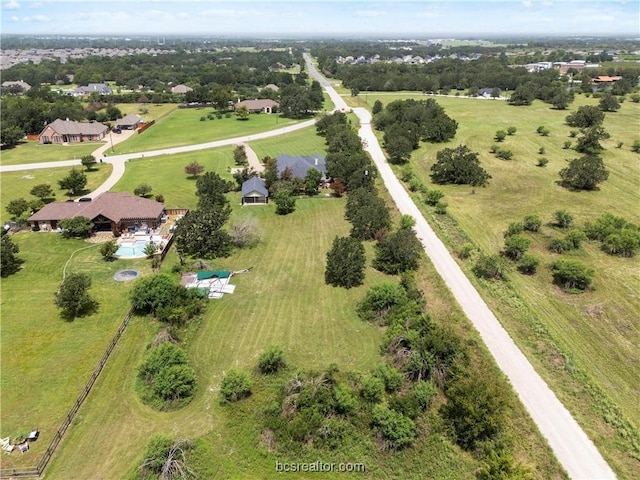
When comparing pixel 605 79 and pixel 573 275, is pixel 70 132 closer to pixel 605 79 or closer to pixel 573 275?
pixel 573 275

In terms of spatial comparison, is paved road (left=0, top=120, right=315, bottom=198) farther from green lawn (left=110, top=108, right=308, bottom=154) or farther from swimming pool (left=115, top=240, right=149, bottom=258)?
swimming pool (left=115, top=240, right=149, bottom=258)

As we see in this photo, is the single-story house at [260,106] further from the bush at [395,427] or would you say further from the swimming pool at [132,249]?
Answer: the bush at [395,427]

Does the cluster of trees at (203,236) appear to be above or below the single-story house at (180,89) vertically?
above

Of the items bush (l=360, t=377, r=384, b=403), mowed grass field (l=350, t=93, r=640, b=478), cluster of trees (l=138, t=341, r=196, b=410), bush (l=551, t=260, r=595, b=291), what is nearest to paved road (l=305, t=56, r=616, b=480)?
mowed grass field (l=350, t=93, r=640, b=478)

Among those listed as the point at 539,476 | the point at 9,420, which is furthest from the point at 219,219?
the point at 539,476

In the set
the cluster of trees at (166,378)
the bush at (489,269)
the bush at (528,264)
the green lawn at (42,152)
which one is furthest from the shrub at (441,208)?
the green lawn at (42,152)
